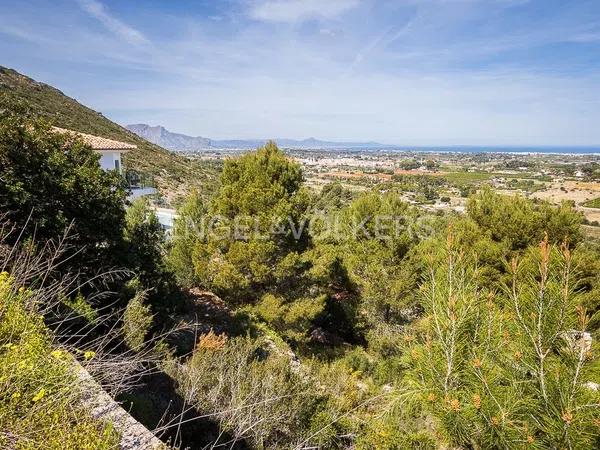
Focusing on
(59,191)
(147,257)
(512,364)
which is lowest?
(147,257)

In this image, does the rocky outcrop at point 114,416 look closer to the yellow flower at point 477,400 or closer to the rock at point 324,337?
the yellow flower at point 477,400

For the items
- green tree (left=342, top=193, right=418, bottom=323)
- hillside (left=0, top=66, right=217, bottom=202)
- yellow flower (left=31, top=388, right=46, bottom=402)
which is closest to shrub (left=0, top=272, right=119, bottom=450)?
A: yellow flower (left=31, top=388, right=46, bottom=402)

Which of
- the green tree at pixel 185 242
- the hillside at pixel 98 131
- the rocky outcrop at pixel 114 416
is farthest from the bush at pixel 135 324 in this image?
the hillside at pixel 98 131

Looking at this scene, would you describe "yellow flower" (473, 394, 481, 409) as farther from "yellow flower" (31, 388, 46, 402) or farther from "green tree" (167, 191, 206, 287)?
"green tree" (167, 191, 206, 287)

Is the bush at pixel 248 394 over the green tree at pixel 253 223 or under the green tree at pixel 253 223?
under

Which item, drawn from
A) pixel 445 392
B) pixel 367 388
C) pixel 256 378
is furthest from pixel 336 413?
pixel 445 392

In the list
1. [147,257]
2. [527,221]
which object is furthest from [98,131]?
[527,221]

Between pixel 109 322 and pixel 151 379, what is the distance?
7.40ft

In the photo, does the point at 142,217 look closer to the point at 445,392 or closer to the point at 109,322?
the point at 109,322

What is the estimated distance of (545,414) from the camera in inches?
95.4

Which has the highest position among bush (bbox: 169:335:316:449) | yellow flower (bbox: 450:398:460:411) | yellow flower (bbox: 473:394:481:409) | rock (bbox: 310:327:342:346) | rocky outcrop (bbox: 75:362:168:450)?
yellow flower (bbox: 473:394:481:409)

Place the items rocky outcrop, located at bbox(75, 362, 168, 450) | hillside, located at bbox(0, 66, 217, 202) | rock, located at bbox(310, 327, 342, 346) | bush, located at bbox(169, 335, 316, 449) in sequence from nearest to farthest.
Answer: rocky outcrop, located at bbox(75, 362, 168, 450) < bush, located at bbox(169, 335, 316, 449) < rock, located at bbox(310, 327, 342, 346) < hillside, located at bbox(0, 66, 217, 202)

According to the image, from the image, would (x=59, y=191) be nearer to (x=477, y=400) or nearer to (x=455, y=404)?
(x=455, y=404)

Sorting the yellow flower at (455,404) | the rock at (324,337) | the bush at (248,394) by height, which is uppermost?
the yellow flower at (455,404)
